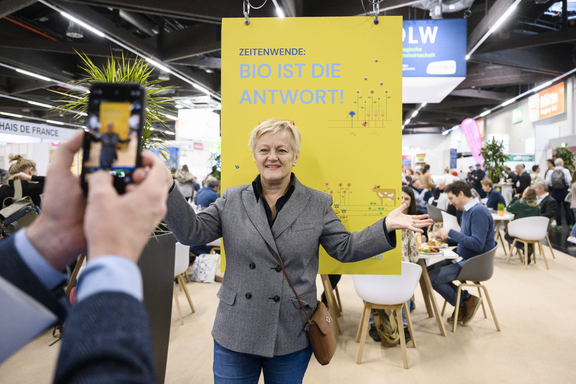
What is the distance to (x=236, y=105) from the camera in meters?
1.92

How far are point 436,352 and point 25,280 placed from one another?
357cm

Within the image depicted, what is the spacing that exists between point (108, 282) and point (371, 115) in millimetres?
1700

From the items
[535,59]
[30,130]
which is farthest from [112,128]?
[30,130]

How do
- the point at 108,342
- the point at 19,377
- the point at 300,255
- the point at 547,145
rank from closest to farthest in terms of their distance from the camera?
the point at 108,342 → the point at 300,255 → the point at 19,377 → the point at 547,145

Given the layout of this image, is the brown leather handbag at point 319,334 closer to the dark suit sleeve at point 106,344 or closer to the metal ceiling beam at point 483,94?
the dark suit sleeve at point 106,344

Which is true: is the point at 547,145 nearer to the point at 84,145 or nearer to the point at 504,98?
the point at 504,98

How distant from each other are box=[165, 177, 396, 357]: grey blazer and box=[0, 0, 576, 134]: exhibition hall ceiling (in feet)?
11.9

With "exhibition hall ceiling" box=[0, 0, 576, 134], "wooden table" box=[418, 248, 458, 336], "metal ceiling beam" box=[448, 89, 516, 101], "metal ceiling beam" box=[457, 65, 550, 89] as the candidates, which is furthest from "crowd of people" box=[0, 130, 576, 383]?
"metal ceiling beam" box=[448, 89, 516, 101]

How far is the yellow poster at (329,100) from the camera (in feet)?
6.19

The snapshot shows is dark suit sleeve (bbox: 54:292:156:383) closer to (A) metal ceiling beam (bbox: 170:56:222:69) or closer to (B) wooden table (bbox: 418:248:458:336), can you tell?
(B) wooden table (bbox: 418:248:458:336)

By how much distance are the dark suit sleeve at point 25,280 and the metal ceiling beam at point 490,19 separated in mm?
6241

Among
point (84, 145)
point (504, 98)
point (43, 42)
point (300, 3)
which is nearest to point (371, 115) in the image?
point (84, 145)

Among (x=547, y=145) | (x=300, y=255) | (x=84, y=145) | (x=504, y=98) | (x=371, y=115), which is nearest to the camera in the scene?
(x=84, y=145)

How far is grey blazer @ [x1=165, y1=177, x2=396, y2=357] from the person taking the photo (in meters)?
1.44
